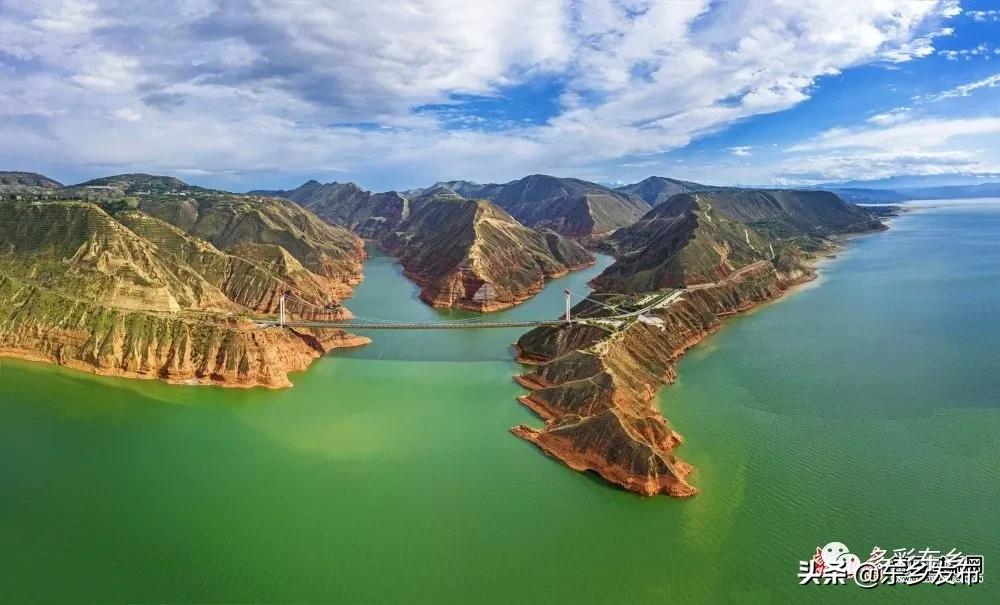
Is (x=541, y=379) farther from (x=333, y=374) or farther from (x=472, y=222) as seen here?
(x=472, y=222)

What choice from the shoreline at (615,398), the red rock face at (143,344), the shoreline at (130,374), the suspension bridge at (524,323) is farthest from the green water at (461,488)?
the suspension bridge at (524,323)

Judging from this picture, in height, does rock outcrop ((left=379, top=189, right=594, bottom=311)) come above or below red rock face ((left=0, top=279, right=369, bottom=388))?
above

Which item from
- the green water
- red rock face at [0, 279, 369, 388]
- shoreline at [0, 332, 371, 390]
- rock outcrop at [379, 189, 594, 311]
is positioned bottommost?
the green water

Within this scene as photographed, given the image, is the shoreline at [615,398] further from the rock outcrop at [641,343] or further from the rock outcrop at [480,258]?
the rock outcrop at [480,258]

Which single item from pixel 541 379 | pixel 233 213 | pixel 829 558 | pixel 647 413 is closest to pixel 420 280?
pixel 233 213

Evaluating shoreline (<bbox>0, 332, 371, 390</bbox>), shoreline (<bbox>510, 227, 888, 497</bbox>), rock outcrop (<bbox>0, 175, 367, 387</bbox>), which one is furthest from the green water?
rock outcrop (<bbox>0, 175, 367, 387</bbox>)

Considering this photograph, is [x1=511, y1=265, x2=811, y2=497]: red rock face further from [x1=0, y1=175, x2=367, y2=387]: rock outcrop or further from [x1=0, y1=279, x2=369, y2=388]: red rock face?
[x1=0, y1=279, x2=369, y2=388]: red rock face
